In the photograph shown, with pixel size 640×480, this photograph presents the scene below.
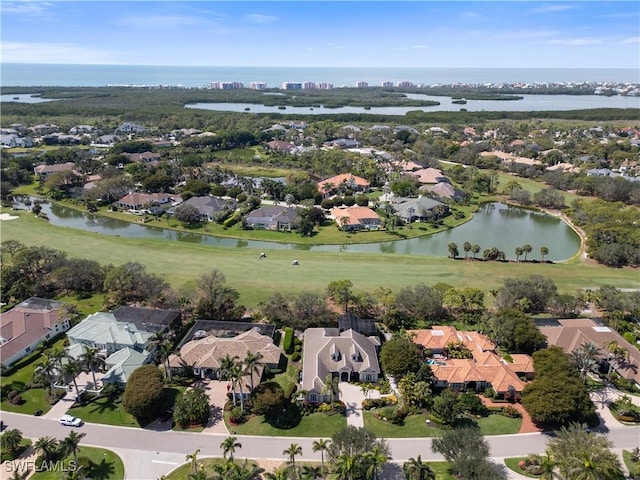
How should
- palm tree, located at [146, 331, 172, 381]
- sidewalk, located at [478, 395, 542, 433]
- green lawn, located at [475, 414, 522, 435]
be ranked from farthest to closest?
1. palm tree, located at [146, 331, 172, 381]
2. sidewalk, located at [478, 395, 542, 433]
3. green lawn, located at [475, 414, 522, 435]

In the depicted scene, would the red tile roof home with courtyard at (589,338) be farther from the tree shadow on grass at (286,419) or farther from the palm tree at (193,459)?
the palm tree at (193,459)

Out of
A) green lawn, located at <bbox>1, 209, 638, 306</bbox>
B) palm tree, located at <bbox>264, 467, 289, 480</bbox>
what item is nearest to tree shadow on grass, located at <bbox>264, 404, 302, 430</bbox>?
palm tree, located at <bbox>264, 467, 289, 480</bbox>

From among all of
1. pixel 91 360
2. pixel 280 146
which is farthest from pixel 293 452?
pixel 280 146

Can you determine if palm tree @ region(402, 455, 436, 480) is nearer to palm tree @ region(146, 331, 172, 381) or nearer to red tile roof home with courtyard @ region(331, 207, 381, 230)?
palm tree @ region(146, 331, 172, 381)

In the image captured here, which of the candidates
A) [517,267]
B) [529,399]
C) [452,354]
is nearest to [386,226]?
[517,267]

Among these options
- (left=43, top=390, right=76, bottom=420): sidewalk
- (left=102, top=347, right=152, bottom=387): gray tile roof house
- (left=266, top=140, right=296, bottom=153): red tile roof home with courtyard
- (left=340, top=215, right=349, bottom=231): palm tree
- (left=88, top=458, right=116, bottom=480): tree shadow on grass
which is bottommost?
(left=88, top=458, right=116, bottom=480): tree shadow on grass

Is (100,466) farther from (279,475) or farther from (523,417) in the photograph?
(523,417)

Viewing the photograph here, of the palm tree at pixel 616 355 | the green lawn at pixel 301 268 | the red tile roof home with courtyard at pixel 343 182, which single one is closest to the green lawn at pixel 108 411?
the green lawn at pixel 301 268

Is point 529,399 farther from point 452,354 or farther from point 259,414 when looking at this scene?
point 259,414

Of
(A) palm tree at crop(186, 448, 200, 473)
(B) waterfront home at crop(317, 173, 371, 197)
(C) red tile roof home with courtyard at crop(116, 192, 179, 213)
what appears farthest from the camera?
(B) waterfront home at crop(317, 173, 371, 197)
